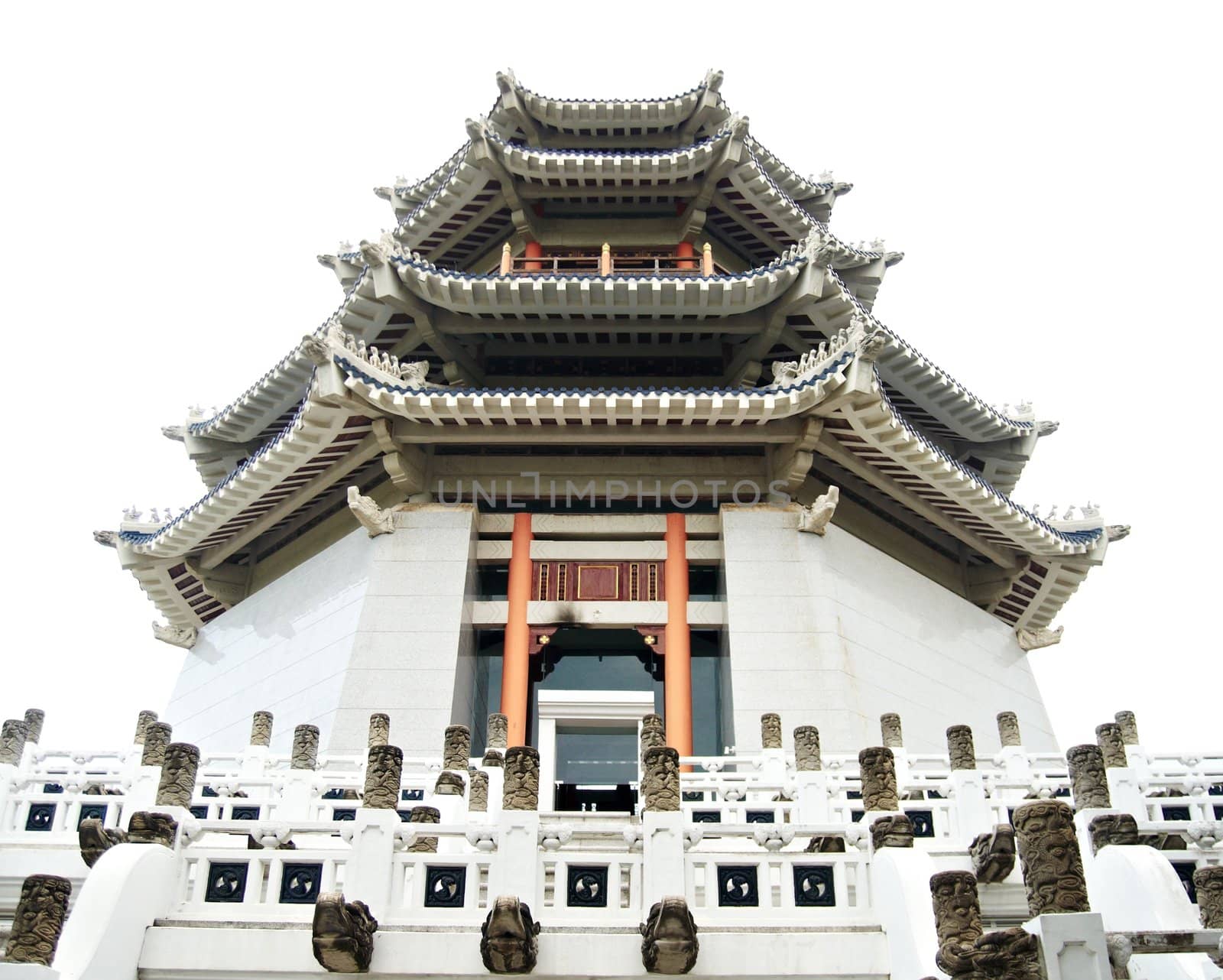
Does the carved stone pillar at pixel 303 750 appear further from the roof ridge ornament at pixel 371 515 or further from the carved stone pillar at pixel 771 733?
the roof ridge ornament at pixel 371 515

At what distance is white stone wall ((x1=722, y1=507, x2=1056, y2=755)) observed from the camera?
634 inches

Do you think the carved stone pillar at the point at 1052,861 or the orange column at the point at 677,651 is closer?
the carved stone pillar at the point at 1052,861

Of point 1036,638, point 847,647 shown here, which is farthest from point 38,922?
point 1036,638

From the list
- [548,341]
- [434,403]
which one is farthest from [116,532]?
[548,341]

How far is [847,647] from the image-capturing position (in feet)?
55.9

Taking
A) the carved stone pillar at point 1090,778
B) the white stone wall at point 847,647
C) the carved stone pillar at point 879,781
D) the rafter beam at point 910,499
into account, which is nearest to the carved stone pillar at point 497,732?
the white stone wall at point 847,647

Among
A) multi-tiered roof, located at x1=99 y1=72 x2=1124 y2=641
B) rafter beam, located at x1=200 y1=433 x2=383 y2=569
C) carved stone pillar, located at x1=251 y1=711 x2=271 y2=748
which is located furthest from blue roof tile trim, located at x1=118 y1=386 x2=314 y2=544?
carved stone pillar, located at x1=251 y1=711 x2=271 y2=748

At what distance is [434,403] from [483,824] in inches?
413

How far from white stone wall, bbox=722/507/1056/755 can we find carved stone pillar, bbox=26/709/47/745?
918cm

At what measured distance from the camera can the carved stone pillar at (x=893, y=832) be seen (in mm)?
7633

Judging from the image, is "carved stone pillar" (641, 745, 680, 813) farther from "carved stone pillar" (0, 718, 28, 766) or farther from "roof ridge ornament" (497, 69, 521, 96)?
"roof ridge ornament" (497, 69, 521, 96)

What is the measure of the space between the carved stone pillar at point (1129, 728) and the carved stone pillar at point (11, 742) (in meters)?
12.4

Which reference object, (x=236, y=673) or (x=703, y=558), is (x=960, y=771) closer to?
(x=703, y=558)

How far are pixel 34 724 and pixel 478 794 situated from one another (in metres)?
5.30
